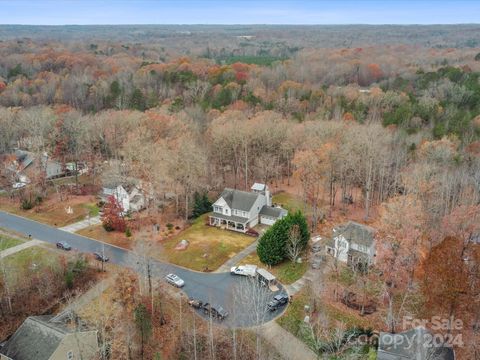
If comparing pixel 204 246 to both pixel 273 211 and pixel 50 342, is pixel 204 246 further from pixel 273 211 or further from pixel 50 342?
pixel 50 342

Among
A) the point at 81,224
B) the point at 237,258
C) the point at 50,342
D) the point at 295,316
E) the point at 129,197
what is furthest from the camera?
the point at 129,197

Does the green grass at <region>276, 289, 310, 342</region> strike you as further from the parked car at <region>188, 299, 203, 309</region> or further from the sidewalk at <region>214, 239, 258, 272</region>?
the sidewalk at <region>214, 239, 258, 272</region>

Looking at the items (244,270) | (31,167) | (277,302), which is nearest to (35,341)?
(277,302)

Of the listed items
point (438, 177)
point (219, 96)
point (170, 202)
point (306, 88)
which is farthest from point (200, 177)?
point (306, 88)

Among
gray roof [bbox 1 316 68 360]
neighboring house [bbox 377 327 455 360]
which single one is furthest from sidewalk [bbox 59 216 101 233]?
neighboring house [bbox 377 327 455 360]

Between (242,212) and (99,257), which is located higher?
(242,212)

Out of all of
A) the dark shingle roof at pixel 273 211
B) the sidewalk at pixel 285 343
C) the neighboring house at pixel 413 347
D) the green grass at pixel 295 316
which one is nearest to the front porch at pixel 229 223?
the dark shingle roof at pixel 273 211
